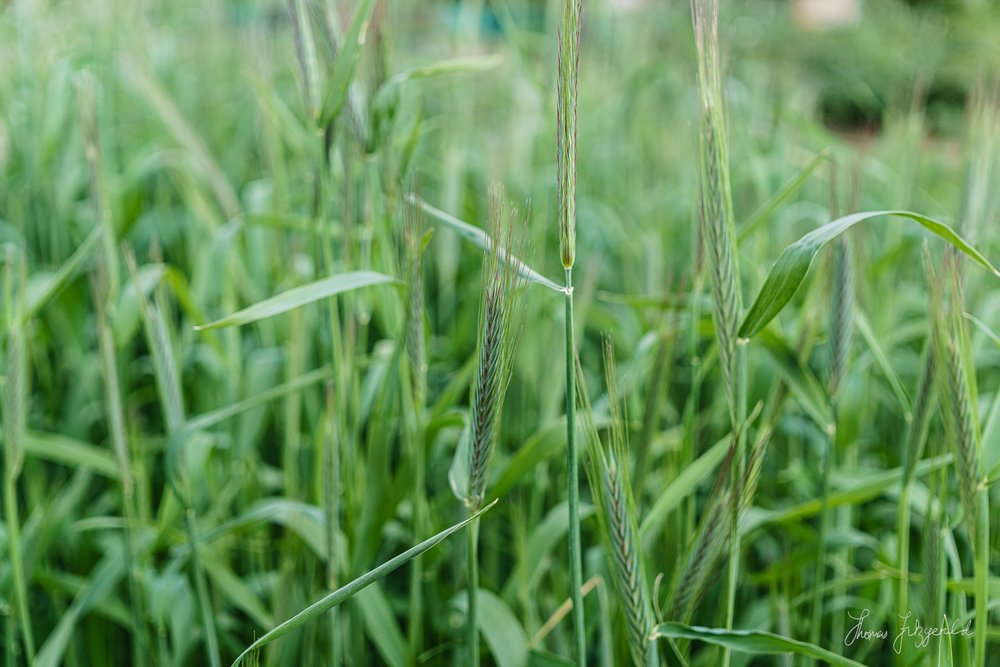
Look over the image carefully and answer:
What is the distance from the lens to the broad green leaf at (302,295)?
644mm

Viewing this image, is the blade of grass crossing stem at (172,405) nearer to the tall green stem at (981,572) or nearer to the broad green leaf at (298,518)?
the broad green leaf at (298,518)

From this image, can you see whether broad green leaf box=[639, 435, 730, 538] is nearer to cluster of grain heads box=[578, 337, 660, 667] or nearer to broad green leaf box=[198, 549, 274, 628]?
cluster of grain heads box=[578, 337, 660, 667]

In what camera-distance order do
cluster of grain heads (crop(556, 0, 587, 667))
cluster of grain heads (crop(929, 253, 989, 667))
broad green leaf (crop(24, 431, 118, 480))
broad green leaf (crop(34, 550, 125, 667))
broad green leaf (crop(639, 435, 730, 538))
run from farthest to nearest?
broad green leaf (crop(24, 431, 118, 480))
broad green leaf (crop(34, 550, 125, 667))
broad green leaf (crop(639, 435, 730, 538))
cluster of grain heads (crop(929, 253, 989, 667))
cluster of grain heads (crop(556, 0, 587, 667))

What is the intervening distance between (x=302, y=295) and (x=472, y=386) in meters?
0.15

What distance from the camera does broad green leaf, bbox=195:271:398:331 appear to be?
64cm

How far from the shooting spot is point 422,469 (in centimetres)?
78

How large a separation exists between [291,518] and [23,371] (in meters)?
0.28

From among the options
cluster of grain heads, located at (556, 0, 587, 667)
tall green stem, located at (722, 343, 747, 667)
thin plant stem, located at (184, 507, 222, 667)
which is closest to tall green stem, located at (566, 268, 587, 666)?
cluster of grain heads, located at (556, 0, 587, 667)

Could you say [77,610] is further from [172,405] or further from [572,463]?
[572,463]

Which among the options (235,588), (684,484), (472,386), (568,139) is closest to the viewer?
(568,139)

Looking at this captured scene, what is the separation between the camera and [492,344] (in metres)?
0.55

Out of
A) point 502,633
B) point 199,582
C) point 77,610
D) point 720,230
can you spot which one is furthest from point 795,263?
point 77,610

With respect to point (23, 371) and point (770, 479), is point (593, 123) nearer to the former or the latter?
point (770, 479)

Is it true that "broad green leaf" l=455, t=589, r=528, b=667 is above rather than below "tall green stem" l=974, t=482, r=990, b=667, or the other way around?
below
